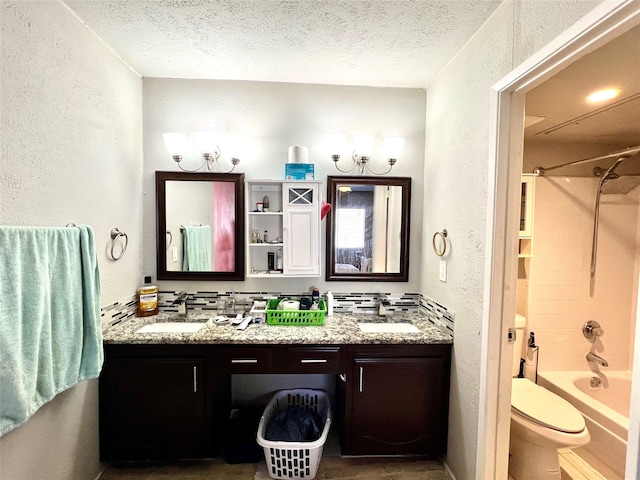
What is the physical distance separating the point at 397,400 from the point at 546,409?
88cm

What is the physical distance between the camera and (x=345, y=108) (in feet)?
7.13

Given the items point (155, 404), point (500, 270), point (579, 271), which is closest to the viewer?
point (500, 270)

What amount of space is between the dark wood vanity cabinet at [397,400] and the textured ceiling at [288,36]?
172 centimetres

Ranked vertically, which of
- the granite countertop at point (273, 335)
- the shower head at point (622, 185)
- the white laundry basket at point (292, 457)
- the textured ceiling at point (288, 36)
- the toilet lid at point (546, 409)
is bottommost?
the white laundry basket at point (292, 457)

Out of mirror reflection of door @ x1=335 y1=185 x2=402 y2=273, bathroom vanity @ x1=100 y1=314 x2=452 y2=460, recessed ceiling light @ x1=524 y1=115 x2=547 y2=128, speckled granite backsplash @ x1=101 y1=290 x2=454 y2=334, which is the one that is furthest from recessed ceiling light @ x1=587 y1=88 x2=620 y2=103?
bathroom vanity @ x1=100 y1=314 x2=452 y2=460

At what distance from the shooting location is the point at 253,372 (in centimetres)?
171

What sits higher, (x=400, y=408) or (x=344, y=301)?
(x=344, y=301)

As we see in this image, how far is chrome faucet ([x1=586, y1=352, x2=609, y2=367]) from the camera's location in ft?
7.89

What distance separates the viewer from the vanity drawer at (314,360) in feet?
5.67

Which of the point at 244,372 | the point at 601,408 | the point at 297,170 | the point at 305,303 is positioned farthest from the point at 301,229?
the point at 601,408

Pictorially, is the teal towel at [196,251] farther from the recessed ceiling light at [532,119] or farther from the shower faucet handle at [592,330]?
the shower faucet handle at [592,330]

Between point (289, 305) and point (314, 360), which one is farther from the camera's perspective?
point (289, 305)

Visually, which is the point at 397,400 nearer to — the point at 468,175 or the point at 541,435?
the point at 541,435

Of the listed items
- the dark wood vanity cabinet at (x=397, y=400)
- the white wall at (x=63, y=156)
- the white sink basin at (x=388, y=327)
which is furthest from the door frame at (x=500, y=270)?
the white wall at (x=63, y=156)
